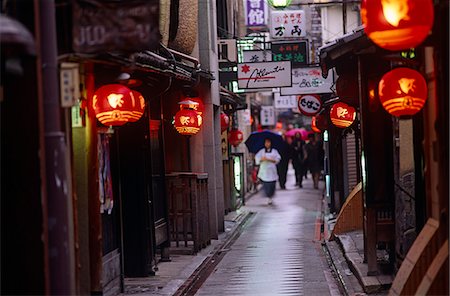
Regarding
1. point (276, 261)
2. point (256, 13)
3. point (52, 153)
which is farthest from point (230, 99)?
point (52, 153)

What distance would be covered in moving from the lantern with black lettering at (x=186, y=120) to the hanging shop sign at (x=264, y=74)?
6.42m

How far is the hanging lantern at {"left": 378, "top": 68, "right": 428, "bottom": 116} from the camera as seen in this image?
36.7 feet

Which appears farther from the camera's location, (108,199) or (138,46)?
(108,199)

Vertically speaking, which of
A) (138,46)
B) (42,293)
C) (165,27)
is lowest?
(42,293)

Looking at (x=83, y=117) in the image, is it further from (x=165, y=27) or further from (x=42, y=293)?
(x=165, y=27)

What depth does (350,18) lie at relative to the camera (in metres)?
34.2

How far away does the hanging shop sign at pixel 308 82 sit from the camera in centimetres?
2811

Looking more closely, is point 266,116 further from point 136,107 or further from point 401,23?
point 401,23

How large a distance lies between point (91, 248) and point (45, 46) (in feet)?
13.1

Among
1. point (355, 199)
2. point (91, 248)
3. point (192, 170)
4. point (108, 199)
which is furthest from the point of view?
point (192, 170)

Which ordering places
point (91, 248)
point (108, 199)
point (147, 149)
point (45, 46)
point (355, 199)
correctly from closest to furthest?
point (45, 46), point (91, 248), point (108, 199), point (147, 149), point (355, 199)

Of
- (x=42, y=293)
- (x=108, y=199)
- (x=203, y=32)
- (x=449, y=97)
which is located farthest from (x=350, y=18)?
(x=42, y=293)

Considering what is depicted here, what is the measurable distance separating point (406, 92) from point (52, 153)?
4.69 meters

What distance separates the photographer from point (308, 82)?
28359mm
